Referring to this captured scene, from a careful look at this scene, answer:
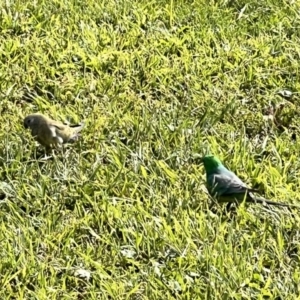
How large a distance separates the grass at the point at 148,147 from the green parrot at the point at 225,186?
2.6 inches

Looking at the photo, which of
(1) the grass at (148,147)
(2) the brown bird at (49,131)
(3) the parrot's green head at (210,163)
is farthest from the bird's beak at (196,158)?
(2) the brown bird at (49,131)

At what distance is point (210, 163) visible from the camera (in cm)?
476

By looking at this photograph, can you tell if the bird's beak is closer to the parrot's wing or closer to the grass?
the grass

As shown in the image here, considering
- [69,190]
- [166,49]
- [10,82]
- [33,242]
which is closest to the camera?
[33,242]

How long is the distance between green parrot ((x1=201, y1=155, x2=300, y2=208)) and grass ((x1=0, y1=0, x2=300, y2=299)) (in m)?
0.07

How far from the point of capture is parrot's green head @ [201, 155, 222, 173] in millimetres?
4743

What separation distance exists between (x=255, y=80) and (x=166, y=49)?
0.70 meters

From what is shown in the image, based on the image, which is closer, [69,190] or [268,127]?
[69,190]

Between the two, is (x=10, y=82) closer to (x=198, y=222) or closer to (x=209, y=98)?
(x=209, y=98)

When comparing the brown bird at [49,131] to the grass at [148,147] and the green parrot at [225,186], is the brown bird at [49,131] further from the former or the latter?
the green parrot at [225,186]

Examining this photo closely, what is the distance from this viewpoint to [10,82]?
5.82m

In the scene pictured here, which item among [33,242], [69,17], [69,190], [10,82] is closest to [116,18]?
[69,17]

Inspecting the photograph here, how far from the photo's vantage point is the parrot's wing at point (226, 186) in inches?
181

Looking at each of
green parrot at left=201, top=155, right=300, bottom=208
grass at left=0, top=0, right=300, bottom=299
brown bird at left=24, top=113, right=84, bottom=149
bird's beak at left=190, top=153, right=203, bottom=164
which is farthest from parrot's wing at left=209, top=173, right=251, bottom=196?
brown bird at left=24, top=113, right=84, bottom=149
